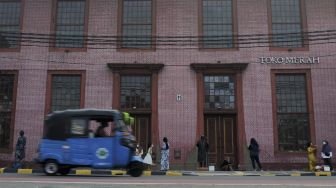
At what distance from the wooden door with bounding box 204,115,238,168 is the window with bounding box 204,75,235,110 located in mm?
710

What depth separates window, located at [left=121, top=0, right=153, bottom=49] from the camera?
23.5 m

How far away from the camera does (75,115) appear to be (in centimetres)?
1470

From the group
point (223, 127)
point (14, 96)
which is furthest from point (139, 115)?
point (14, 96)

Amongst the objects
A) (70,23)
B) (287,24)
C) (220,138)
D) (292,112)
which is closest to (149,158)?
(220,138)

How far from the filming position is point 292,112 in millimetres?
22781

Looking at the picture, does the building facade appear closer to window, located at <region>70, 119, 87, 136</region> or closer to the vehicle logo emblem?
window, located at <region>70, 119, 87, 136</region>

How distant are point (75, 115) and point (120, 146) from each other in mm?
1979

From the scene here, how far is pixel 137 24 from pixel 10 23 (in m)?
7.29

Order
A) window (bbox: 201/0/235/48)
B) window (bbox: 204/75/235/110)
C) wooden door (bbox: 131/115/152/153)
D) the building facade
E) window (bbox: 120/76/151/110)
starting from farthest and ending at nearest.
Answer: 1. window (bbox: 201/0/235/48)
2. window (bbox: 120/76/151/110)
3. window (bbox: 204/75/235/110)
4. wooden door (bbox: 131/115/152/153)
5. the building facade

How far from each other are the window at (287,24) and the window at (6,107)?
1464 cm

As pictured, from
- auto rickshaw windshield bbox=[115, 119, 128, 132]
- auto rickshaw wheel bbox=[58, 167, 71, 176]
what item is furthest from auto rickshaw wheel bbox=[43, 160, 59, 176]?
auto rickshaw windshield bbox=[115, 119, 128, 132]

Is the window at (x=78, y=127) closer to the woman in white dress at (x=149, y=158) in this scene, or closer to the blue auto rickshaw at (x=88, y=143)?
the blue auto rickshaw at (x=88, y=143)

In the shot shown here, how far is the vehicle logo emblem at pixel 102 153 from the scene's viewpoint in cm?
1414

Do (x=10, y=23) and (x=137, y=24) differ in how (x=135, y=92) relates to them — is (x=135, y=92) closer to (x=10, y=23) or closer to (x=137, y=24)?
(x=137, y=24)
